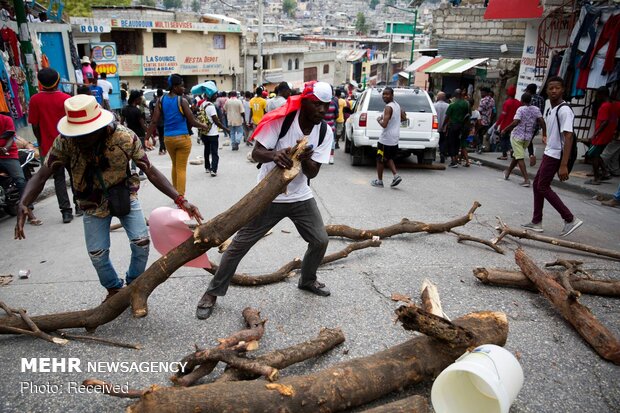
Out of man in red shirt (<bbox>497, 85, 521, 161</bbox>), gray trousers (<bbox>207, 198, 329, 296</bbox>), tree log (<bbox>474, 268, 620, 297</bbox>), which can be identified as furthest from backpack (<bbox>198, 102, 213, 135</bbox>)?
man in red shirt (<bbox>497, 85, 521, 161</bbox>)

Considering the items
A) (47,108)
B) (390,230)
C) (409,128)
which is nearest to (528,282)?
(390,230)

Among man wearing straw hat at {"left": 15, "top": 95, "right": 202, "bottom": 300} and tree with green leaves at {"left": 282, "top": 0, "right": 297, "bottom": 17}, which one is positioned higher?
tree with green leaves at {"left": 282, "top": 0, "right": 297, "bottom": 17}

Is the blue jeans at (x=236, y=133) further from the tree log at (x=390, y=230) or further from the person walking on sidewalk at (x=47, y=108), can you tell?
the tree log at (x=390, y=230)

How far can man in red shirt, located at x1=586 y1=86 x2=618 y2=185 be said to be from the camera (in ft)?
27.1

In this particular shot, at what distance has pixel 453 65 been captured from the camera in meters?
16.5

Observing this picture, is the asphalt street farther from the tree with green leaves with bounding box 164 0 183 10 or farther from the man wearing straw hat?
the tree with green leaves with bounding box 164 0 183 10

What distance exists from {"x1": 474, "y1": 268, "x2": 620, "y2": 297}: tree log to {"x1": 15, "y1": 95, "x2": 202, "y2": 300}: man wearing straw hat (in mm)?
2670

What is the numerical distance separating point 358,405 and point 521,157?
7592 millimetres

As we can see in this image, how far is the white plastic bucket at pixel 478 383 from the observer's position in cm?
221

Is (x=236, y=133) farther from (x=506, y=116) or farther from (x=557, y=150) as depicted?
(x=557, y=150)

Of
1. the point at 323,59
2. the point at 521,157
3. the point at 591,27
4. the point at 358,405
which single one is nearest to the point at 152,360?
the point at 358,405

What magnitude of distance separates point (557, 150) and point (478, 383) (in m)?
4.13

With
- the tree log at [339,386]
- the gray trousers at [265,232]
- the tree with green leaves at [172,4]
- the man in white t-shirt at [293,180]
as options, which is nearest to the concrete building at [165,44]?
the man in white t-shirt at [293,180]

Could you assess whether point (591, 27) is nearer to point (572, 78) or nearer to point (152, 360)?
point (572, 78)
